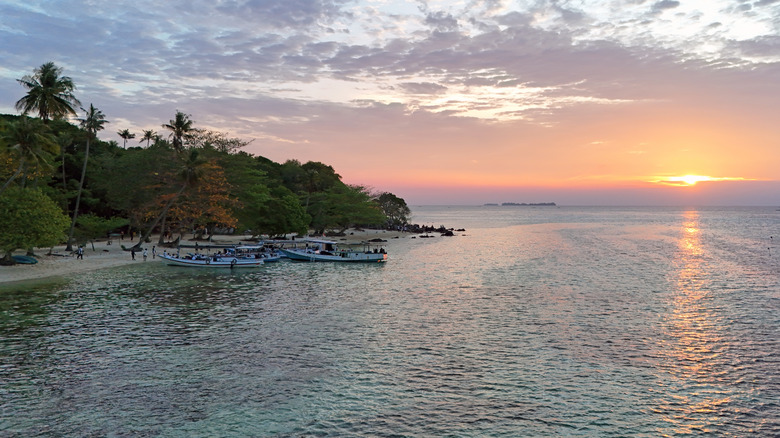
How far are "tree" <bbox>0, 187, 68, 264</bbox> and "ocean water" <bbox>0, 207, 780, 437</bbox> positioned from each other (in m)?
5.75

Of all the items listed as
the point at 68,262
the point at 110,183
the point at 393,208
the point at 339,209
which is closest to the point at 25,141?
the point at 68,262

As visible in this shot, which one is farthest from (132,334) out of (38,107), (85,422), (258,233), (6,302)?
(258,233)

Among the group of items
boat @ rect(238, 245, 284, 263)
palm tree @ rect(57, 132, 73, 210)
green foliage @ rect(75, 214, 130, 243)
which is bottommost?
boat @ rect(238, 245, 284, 263)

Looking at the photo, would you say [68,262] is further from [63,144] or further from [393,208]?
[393,208]

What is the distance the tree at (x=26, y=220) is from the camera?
163ft

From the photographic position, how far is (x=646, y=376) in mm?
24203

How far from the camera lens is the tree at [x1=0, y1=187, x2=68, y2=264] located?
4953 centimetres

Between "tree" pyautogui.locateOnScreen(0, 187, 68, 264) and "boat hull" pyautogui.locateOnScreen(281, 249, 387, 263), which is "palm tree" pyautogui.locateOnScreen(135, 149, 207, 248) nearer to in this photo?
"boat hull" pyautogui.locateOnScreen(281, 249, 387, 263)

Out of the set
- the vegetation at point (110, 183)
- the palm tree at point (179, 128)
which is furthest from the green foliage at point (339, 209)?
the palm tree at point (179, 128)

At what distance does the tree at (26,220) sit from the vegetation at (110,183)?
9cm

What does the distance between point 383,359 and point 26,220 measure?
4337cm

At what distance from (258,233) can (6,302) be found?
67066 mm

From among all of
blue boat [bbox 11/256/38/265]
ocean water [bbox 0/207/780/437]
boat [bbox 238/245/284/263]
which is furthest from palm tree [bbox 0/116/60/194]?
boat [bbox 238/245/284/263]

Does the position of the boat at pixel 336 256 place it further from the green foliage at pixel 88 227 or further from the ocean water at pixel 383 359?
the green foliage at pixel 88 227
